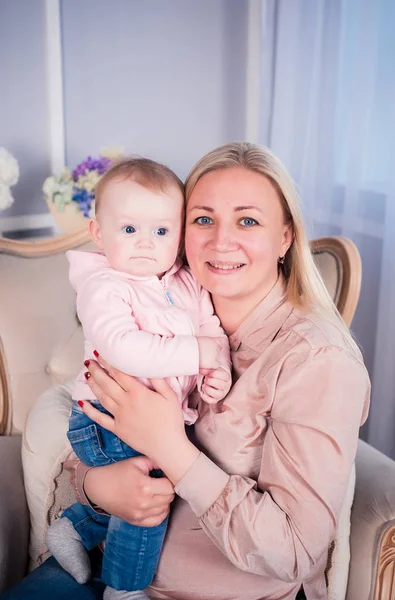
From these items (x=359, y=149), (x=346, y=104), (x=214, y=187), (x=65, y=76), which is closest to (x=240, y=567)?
(x=214, y=187)

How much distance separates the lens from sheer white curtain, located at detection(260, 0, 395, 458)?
7.54 feet

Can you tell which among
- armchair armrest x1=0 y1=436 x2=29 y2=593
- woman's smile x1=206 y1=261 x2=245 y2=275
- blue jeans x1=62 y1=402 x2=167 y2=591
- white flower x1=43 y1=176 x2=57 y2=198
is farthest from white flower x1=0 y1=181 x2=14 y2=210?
woman's smile x1=206 y1=261 x2=245 y2=275

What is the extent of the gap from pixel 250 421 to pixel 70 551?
507 millimetres

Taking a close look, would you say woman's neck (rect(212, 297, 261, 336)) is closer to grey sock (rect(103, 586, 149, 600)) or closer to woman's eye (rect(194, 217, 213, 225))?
woman's eye (rect(194, 217, 213, 225))

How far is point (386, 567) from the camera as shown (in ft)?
4.59

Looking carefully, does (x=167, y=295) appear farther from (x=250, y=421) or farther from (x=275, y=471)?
(x=275, y=471)

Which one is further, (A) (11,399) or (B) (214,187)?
(A) (11,399)

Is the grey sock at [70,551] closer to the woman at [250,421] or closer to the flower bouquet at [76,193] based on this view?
the woman at [250,421]

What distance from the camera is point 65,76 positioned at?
9.52 feet

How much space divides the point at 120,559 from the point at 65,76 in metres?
2.36

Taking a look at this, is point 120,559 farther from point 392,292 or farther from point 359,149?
point 359,149

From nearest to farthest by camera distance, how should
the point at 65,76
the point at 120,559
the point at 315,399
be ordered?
the point at 315,399
the point at 120,559
the point at 65,76

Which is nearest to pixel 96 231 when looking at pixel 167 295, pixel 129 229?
pixel 129 229

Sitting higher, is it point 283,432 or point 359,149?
point 359,149
